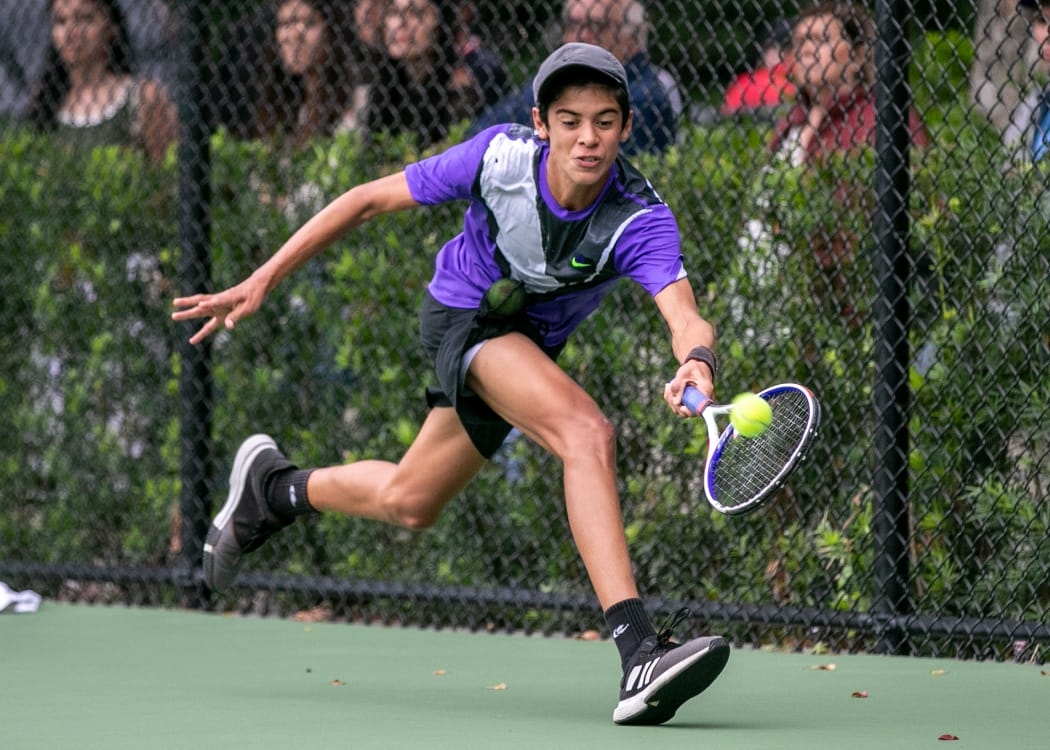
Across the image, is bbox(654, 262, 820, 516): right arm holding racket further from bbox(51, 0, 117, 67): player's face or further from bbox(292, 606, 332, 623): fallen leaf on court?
bbox(51, 0, 117, 67): player's face

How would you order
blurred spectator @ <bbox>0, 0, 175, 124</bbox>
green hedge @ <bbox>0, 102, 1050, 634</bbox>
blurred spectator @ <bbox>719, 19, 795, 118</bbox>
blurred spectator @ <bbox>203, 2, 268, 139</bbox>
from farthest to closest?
blurred spectator @ <bbox>0, 0, 175, 124</bbox>
blurred spectator @ <bbox>203, 2, 268, 139</bbox>
blurred spectator @ <bbox>719, 19, 795, 118</bbox>
green hedge @ <bbox>0, 102, 1050, 634</bbox>

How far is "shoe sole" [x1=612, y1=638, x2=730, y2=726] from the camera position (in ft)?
12.6

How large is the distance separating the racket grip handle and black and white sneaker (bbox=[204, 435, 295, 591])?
→ 7.24 ft

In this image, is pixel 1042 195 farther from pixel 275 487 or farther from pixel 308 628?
pixel 308 628

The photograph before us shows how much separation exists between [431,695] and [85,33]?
13.3 feet

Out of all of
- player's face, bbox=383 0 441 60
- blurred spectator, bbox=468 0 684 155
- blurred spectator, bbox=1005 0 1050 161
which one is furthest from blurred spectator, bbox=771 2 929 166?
player's face, bbox=383 0 441 60

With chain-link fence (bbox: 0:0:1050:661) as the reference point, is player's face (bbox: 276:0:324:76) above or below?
above

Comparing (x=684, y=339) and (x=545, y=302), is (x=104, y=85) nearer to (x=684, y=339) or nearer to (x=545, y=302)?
(x=545, y=302)

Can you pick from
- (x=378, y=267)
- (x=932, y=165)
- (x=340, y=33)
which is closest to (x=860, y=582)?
(x=932, y=165)

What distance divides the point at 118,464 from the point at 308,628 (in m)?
1.48

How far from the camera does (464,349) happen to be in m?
4.68

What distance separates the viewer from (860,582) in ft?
18.5

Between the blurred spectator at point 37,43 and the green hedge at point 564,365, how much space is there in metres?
0.40

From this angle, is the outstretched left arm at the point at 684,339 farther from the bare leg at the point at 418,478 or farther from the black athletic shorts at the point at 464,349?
the bare leg at the point at 418,478
